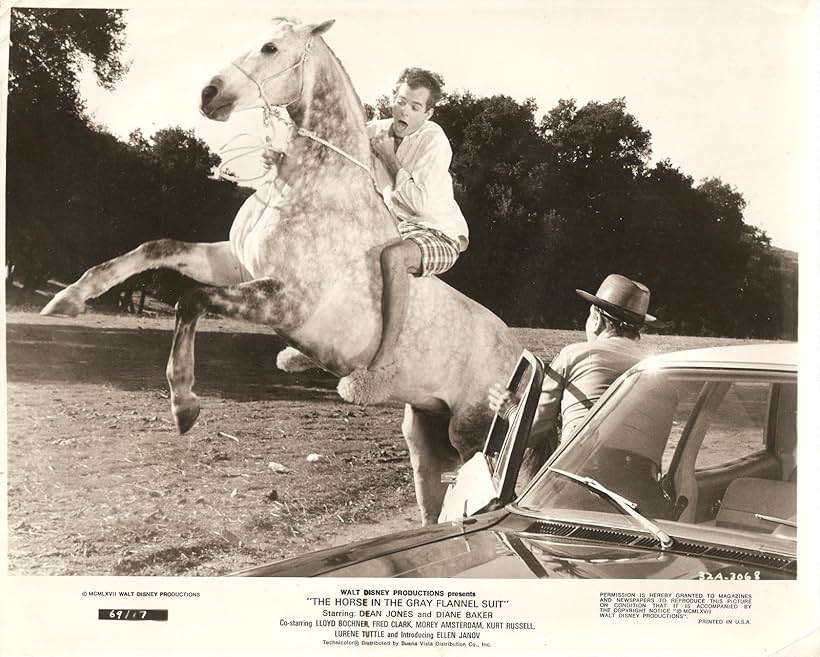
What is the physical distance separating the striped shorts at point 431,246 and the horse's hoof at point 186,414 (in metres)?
1.16

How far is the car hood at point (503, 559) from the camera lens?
99.7 inches

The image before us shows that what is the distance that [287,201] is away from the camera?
12.4ft

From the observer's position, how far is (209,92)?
3.65 m

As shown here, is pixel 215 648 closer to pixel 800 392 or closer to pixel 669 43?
pixel 800 392

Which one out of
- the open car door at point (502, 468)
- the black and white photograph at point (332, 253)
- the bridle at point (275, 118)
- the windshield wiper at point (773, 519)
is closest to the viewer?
the windshield wiper at point (773, 519)

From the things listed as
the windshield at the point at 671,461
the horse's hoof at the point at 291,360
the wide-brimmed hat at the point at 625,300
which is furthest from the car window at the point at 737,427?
the horse's hoof at the point at 291,360

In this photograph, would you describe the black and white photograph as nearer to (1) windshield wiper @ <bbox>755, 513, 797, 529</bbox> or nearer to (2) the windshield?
(2) the windshield

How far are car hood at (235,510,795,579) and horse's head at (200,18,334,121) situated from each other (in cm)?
201

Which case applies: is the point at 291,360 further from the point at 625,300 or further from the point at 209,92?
the point at 625,300

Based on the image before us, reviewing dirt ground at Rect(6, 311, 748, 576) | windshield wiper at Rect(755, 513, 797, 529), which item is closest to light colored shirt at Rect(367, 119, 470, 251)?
dirt ground at Rect(6, 311, 748, 576)

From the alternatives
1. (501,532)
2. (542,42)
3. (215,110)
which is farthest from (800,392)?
(215,110)

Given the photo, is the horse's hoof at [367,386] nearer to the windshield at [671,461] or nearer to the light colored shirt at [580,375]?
the light colored shirt at [580,375]

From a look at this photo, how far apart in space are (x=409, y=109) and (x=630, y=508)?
6.75 ft

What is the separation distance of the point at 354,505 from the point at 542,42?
220 centimetres
